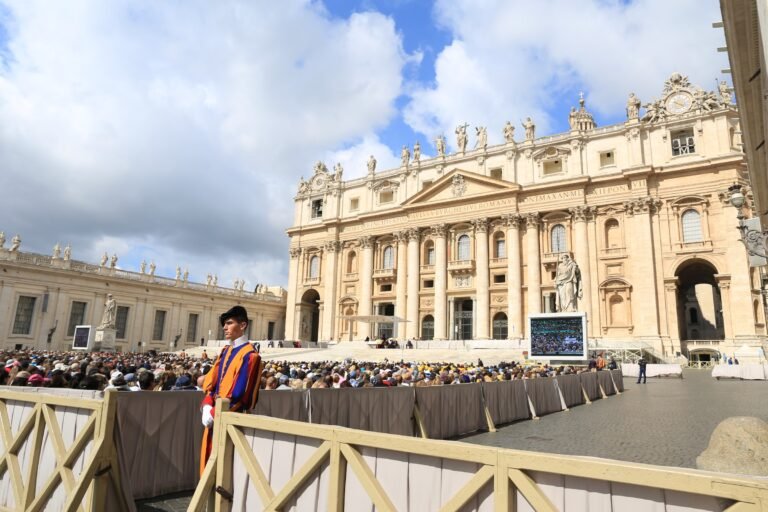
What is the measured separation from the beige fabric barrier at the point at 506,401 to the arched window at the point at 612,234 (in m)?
29.3

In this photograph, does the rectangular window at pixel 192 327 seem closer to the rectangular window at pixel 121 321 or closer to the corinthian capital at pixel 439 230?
the rectangular window at pixel 121 321

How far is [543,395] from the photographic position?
13.0 meters

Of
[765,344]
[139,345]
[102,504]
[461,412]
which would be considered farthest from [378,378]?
[139,345]

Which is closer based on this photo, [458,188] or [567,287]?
[567,287]

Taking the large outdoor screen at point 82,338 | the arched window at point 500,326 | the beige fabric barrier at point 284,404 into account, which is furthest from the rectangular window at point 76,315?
the beige fabric barrier at point 284,404

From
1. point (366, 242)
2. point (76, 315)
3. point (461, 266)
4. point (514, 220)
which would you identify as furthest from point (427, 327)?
point (76, 315)

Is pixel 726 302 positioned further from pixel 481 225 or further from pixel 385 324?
pixel 385 324

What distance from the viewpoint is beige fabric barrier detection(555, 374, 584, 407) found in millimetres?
14109

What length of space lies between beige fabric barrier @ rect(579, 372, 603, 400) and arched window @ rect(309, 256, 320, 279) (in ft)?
129

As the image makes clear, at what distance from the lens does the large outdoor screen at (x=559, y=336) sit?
2316cm

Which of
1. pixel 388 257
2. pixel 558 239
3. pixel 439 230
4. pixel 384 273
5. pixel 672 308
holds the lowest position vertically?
pixel 672 308

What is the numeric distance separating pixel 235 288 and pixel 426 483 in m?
55.0

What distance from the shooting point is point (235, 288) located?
180ft

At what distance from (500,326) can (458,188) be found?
12918 millimetres
